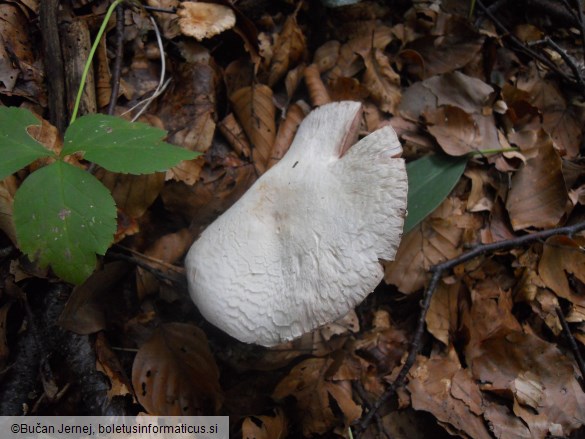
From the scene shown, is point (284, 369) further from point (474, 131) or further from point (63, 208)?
point (474, 131)

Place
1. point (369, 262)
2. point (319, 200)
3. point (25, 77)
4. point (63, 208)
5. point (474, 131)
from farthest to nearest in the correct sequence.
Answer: point (474, 131) < point (25, 77) < point (319, 200) < point (369, 262) < point (63, 208)

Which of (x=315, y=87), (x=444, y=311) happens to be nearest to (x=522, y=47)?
(x=315, y=87)

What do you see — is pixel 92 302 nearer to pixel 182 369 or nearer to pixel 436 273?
pixel 182 369

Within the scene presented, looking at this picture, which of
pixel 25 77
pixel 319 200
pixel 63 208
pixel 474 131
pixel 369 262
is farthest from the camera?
pixel 474 131

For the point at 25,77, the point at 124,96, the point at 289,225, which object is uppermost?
the point at 25,77

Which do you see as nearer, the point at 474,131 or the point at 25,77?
the point at 25,77

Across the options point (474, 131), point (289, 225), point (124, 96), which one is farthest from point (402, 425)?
point (124, 96)

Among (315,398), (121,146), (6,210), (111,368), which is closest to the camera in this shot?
(121,146)

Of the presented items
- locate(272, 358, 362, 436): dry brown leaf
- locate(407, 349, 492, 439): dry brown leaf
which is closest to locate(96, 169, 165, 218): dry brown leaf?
locate(272, 358, 362, 436): dry brown leaf
